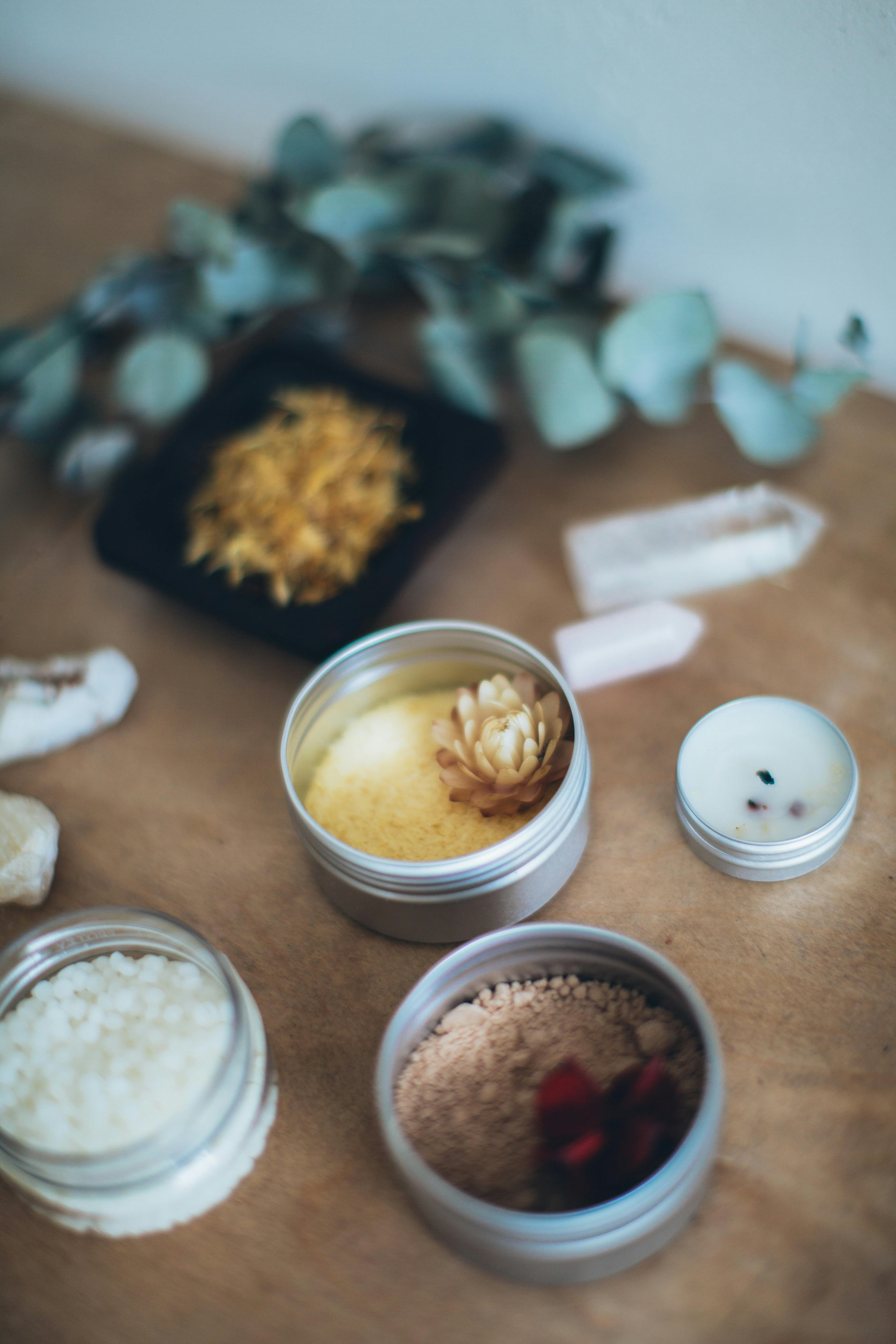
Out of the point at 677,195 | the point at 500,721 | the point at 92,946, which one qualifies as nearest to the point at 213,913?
the point at 92,946

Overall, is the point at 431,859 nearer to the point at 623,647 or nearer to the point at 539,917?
the point at 539,917

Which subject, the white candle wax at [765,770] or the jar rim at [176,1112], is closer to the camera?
the jar rim at [176,1112]

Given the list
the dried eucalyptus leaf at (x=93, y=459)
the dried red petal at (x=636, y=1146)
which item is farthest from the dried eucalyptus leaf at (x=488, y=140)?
the dried red petal at (x=636, y=1146)

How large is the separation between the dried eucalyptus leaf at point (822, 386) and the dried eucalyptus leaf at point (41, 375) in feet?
1.72

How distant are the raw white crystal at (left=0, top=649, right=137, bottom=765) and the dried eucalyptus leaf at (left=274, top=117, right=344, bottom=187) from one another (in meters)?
0.40

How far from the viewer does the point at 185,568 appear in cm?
60

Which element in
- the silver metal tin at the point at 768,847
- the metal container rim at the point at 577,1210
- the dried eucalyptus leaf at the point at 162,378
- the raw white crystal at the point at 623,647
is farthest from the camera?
the dried eucalyptus leaf at the point at 162,378

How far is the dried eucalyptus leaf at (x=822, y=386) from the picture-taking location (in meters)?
0.60

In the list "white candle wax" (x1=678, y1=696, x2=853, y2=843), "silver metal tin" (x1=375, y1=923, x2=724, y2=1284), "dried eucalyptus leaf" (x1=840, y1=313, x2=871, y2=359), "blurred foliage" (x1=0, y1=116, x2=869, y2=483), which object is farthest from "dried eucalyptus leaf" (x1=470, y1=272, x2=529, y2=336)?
"silver metal tin" (x1=375, y1=923, x2=724, y2=1284)

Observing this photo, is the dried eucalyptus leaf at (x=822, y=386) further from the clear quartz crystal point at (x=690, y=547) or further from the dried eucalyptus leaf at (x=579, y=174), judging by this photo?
the dried eucalyptus leaf at (x=579, y=174)

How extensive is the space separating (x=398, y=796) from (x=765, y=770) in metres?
0.20

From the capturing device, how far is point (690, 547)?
626 millimetres

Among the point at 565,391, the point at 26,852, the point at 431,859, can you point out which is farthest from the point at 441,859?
the point at 565,391

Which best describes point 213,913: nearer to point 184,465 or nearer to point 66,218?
point 184,465
